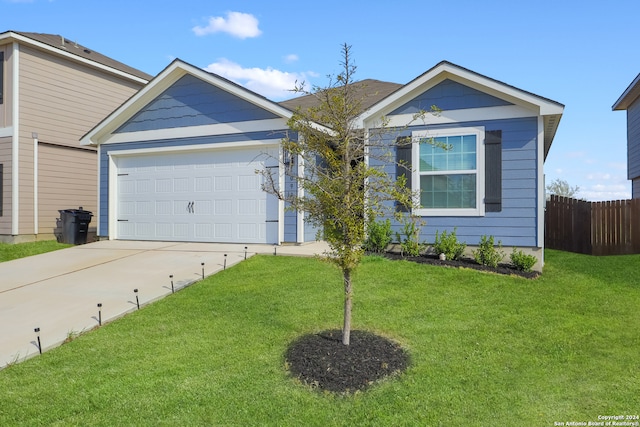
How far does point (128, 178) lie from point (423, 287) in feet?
28.1

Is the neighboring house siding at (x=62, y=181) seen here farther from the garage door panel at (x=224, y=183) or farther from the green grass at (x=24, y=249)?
the garage door panel at (x=224, y=183)

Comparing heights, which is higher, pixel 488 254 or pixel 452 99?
pixel 452 99

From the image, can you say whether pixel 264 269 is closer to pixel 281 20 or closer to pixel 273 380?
pixel 273 380

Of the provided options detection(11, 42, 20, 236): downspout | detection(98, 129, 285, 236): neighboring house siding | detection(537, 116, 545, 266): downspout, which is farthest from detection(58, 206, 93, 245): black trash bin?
detection(537, 116, 545, 266): downspout

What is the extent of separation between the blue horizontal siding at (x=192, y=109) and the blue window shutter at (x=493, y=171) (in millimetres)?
4573

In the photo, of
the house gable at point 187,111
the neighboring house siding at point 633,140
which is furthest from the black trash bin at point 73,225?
the neighboring house siding at point 633,140

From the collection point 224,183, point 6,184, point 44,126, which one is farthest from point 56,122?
point 224,183

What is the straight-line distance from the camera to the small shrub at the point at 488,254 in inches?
308

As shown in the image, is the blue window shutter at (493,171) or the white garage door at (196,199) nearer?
the blue window shutter at (493,171)

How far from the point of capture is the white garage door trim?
9.66m

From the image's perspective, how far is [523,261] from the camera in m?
7.58

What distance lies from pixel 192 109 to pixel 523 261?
8091 mm

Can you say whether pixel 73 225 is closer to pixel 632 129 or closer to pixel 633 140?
pixel 633 140

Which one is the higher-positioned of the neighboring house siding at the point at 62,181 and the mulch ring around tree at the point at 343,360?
the neighboring house siding at the point at 62,181
